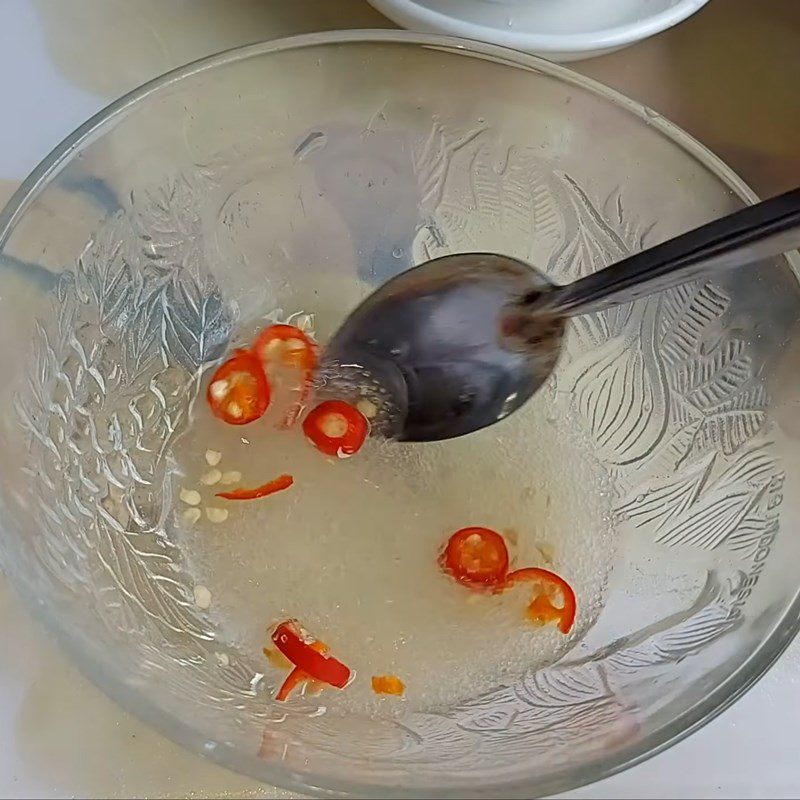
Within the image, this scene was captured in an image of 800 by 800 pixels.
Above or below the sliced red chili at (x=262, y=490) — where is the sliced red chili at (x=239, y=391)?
above

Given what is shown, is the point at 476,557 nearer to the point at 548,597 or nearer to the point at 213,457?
the point at 548,597

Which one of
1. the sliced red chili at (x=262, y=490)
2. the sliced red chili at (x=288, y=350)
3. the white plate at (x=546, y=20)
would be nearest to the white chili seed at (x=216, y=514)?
the sliced red chili at (x=262, y=490)

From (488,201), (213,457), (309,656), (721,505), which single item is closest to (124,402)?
(213,457)

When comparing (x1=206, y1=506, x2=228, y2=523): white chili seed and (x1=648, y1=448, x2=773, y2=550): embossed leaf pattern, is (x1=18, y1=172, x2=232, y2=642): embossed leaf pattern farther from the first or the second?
(x1=648, y1=448, x2=773, y2=550): embossed leaf pattern

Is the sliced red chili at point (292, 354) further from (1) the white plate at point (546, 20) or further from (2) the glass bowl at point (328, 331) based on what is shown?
(1) the white plate at point (546, 20)

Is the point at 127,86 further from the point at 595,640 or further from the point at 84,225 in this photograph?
the point at 595,640

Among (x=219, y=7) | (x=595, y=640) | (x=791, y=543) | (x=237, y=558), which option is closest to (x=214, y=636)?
(x=237, y=558)
